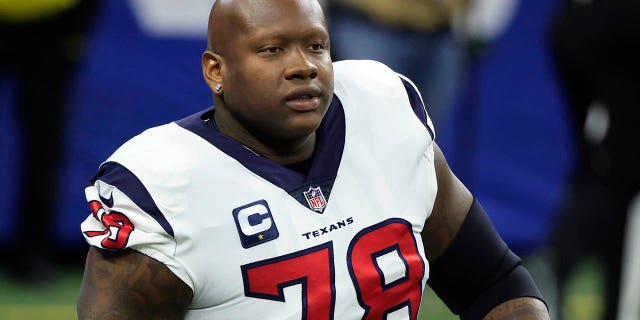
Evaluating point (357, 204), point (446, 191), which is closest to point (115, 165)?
point (357, 204)

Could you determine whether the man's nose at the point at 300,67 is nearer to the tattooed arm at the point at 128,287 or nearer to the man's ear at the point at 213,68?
the man's ear at the point at 213,68

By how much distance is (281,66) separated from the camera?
2.41 m

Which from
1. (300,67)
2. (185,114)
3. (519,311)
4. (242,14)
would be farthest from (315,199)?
(185,114)

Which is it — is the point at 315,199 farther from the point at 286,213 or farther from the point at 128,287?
the point at 128,287

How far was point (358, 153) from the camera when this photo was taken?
2.58m

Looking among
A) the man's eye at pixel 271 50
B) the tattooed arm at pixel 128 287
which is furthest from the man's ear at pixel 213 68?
the tattooed arm at pixel 128 287

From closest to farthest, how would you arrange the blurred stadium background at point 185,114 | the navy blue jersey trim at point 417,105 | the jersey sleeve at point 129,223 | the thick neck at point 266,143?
the jersey sleeve at point 129,223
the thick neck at point 266,143
the navy blue jersey trim at point 417,105
the blurred stadium background at point 185,114

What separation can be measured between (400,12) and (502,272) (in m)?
2.57

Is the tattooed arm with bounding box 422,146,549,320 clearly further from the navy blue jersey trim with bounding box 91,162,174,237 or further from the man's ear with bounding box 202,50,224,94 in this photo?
the navy blue jersey trim with bounding box 91,162,174,237

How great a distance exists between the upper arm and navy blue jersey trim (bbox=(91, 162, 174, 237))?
60 centimetres

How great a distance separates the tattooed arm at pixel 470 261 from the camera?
8.84 feet

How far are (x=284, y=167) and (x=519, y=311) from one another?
57 cm

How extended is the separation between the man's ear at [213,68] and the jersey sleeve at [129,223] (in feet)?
0.87

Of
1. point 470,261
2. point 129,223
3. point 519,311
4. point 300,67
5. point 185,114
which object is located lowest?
point 519,311
